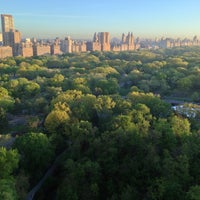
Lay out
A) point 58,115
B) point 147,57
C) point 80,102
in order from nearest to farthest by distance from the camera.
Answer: point 58,115, point 80,102, point 147,57

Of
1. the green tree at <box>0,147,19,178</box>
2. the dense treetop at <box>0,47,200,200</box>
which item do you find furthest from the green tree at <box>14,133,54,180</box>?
the green tree at <box>0,147,19,178</box>

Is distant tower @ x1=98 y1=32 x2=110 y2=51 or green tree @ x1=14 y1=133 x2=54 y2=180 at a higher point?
distant tower @ x1=98 y1=32 x2=110 y2=51

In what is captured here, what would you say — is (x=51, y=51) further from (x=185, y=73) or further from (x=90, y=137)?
(x=90, y=137)

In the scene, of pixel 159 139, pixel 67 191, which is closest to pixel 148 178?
pixel 159 139

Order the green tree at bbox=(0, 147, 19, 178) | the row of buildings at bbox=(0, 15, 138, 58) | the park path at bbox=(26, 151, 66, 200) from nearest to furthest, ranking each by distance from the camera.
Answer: the green tree at bbox=(0, 147, 19, 178) < the park path at bbox=(26, 151, 66, 200) < the row of buildings at bbox=(0, 15, 138, 58)

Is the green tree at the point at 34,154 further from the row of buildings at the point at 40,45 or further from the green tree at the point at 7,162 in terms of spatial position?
the row of buildings at the point at 40,45

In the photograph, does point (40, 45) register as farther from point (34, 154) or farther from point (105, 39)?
point (34, 154)

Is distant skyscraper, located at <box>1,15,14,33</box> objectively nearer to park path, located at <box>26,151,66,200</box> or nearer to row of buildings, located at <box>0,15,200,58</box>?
row of buildings, located at <box>0,15,200,58</box>

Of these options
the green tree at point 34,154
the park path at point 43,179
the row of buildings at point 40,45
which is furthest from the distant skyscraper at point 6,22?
the green tree at point 34,154

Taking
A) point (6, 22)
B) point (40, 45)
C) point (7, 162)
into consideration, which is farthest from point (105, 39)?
point (7, 162)

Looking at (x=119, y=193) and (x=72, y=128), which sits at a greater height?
(x=72, y=128)

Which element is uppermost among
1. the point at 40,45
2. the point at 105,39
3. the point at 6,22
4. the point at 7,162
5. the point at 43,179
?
the point at 6,22
